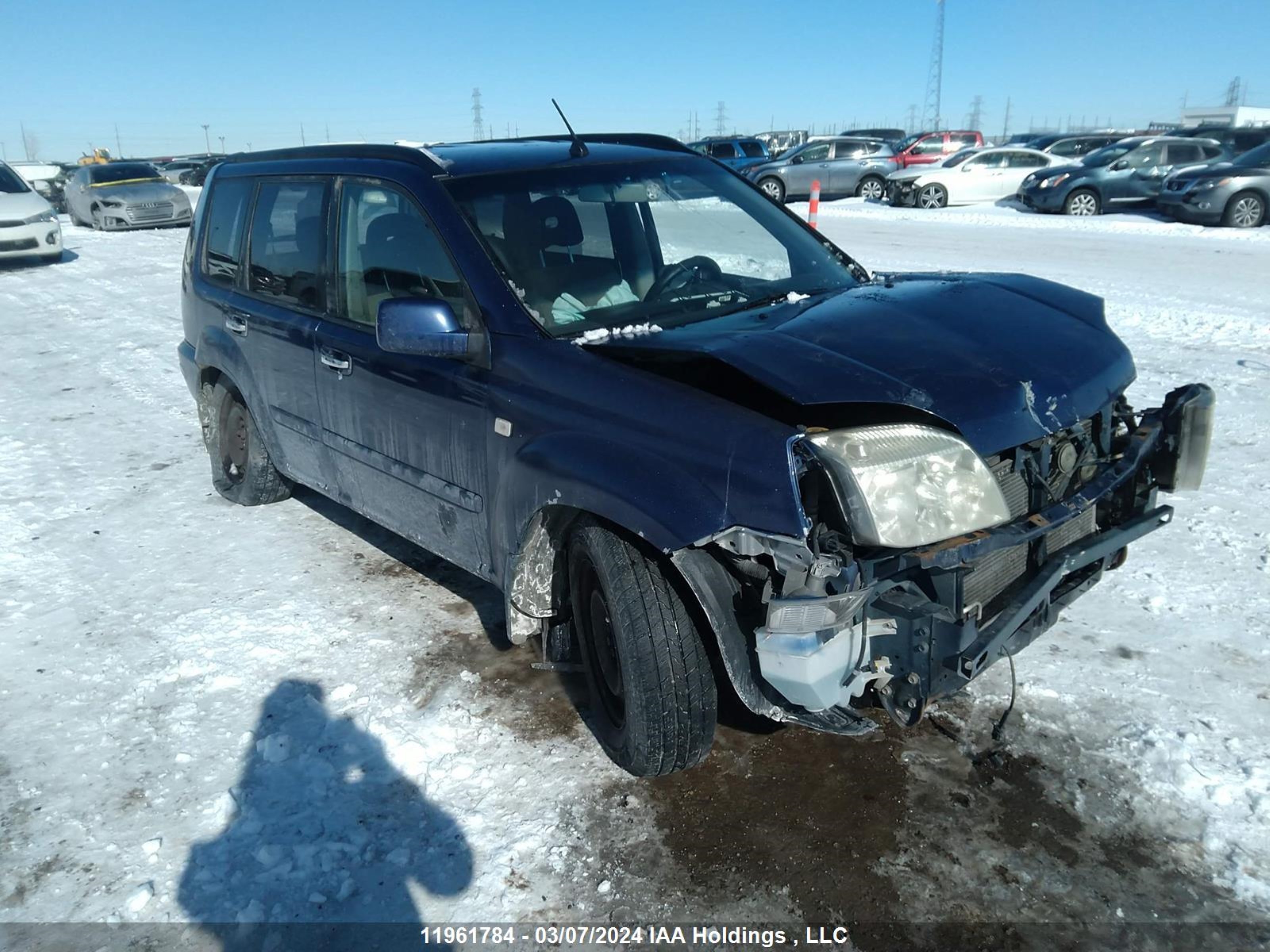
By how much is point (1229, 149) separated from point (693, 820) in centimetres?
2102

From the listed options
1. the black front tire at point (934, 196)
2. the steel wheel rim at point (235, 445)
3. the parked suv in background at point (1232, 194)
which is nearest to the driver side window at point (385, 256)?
the steel wheel rim at point (235, 445)

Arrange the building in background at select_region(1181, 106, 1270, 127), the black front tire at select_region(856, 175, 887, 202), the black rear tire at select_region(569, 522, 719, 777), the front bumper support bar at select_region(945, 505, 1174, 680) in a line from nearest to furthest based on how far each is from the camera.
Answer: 1. the front bumper support bar at select_region(945, 505, 1174, 680)
2. the black rear tire at select_region(569, 522, 719, 777)
3. the black front tire at select_region(856, 175, 887, 202)
4. the building in background at select_region(1181, 106, 1270, 127)

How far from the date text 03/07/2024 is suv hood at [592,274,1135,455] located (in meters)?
1.35

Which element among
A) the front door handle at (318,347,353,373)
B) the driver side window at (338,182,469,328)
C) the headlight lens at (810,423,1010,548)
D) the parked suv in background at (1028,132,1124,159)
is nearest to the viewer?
the headlight lens at (810,423,1010,548)

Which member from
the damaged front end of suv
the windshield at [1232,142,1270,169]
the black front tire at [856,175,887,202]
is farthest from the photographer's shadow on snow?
the black front tire at [856,175,887,202]

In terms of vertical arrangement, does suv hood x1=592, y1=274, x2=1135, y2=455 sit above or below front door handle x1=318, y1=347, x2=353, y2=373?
above

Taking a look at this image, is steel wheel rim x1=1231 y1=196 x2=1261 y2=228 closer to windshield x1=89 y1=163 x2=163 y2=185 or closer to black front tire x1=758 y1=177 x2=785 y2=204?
black front tire x1=758 y1=177 x2=785 y2=204

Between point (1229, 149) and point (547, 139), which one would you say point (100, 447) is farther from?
point (1229, 149)

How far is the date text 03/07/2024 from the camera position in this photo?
258 centimetres

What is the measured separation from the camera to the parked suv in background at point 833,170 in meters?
24.1

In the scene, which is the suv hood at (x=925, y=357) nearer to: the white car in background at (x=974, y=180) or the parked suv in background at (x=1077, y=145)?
the white car in background at (x=974, y=180)

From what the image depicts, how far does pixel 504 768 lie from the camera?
330cm

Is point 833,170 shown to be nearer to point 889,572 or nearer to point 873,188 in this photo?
point 873,188

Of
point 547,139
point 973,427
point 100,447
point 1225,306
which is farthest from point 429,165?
point 1225,306
